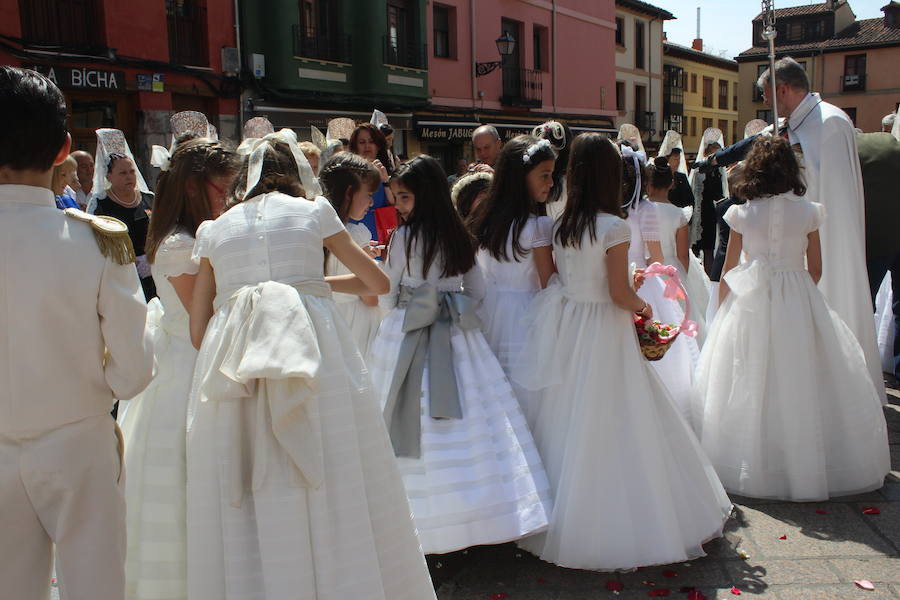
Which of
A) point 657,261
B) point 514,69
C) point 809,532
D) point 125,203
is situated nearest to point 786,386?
point 809,532

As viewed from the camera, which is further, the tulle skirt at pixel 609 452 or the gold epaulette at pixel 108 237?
the tulle skirt at pixel 609 452

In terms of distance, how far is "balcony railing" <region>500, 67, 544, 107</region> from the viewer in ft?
82.1

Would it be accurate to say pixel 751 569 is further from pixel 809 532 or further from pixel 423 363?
pixel 423 363

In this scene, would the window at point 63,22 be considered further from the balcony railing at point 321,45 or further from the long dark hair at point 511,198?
the long dark hair at point 511,198

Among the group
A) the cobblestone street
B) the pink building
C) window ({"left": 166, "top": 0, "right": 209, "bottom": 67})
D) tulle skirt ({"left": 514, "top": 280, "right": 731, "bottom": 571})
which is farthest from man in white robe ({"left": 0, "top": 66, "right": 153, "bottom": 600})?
the pink building

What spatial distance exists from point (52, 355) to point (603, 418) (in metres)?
2.22

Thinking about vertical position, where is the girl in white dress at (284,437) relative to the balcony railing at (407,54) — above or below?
below

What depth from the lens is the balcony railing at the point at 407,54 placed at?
20.0m

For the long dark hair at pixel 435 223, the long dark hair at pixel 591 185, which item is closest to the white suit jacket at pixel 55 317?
the long dark hair at pixel 435 223

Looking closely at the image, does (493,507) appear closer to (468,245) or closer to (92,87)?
(468,245)

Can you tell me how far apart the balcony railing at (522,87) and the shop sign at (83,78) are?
13.5m

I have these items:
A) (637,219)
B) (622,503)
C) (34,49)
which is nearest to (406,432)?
(622,503)

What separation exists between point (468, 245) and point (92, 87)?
464 inches

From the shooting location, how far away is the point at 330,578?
244 cm
